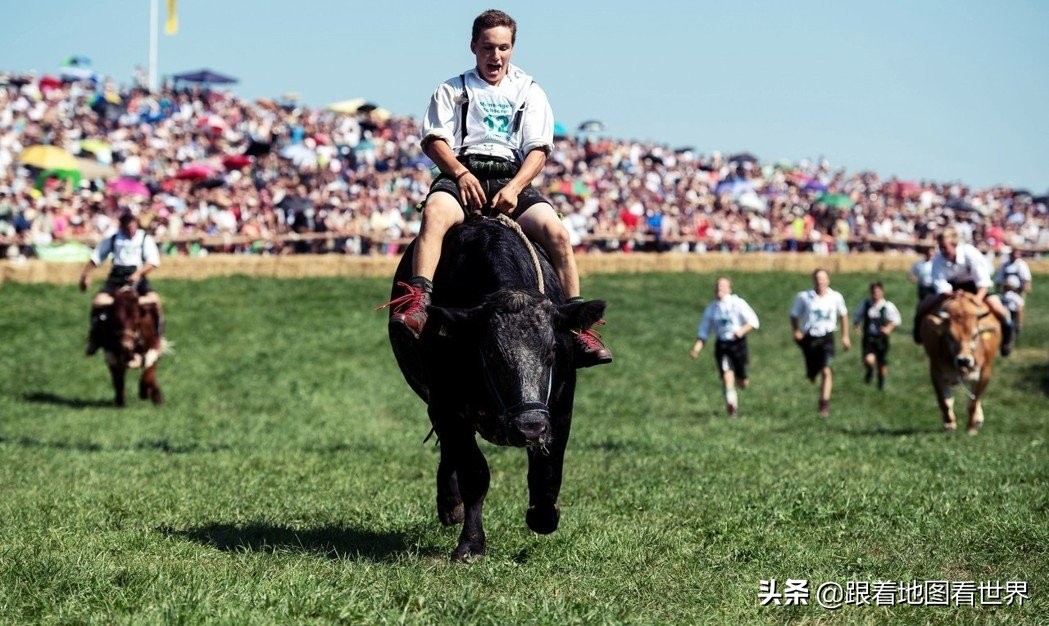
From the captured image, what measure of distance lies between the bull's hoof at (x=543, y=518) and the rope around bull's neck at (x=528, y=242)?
4.16 ft

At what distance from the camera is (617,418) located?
66.7 feet

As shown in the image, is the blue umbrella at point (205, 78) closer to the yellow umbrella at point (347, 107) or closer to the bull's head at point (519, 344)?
the yellow umbrella at point (347, 107)

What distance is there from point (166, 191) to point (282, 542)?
27910 millimetres

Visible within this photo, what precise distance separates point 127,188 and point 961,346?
74.0ft

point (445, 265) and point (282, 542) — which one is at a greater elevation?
point (445, 265)

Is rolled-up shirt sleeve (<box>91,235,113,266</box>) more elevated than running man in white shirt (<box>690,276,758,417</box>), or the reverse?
rolled-up shirt sleeve (<box>91,235,113,266</box>)

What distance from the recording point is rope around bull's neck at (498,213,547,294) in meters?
7.10

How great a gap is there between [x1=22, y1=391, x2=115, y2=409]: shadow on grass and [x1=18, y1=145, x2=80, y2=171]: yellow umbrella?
11921 millimetres

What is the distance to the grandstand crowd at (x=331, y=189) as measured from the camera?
105 feet

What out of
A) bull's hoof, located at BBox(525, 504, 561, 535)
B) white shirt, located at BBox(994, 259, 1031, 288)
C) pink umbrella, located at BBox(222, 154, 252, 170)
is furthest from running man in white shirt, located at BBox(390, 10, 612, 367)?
pink umbrella, located at BBox(222, 154, 252, 170)

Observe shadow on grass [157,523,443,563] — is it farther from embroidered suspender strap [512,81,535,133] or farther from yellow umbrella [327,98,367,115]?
yellow umbrella [327,98,367,115]

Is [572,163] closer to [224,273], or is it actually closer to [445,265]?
[224,273]

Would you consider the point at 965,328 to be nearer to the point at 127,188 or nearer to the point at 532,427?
the point at 532,427

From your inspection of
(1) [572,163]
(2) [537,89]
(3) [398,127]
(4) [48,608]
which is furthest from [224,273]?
(4) [48,608]
